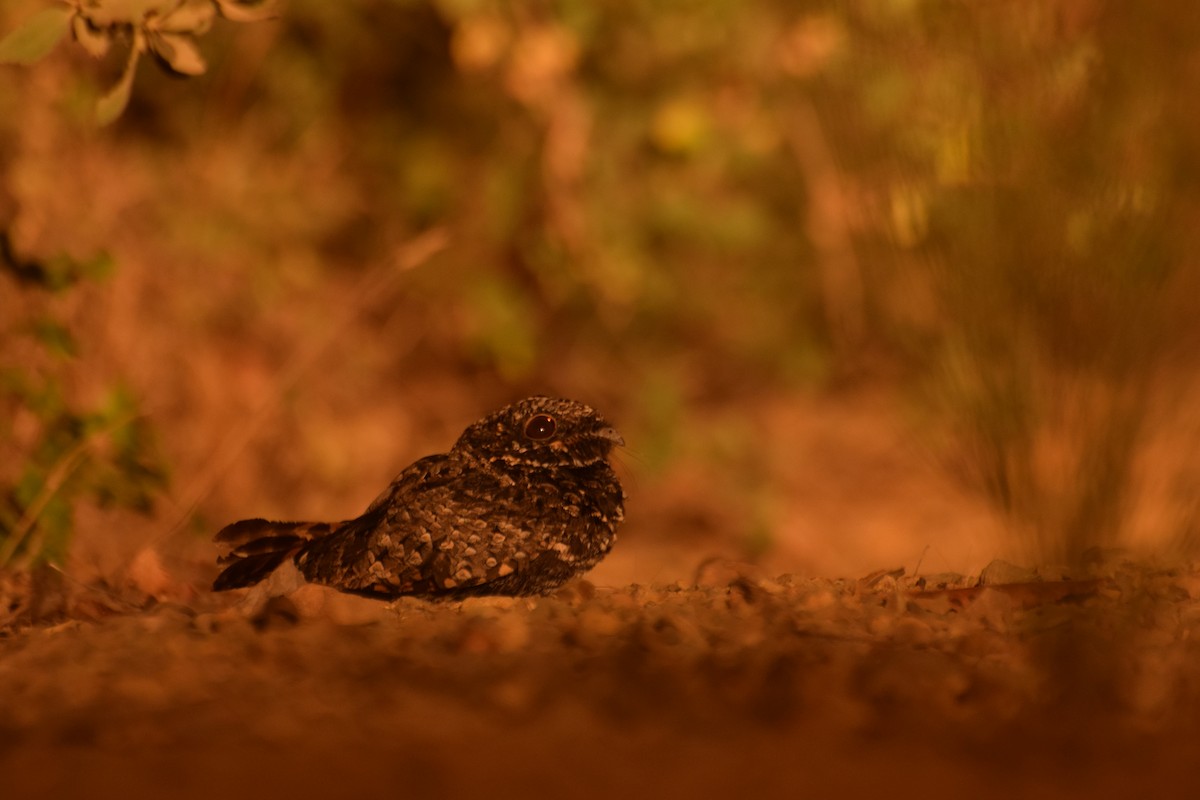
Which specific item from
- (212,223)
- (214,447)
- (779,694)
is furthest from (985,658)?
(212,223)

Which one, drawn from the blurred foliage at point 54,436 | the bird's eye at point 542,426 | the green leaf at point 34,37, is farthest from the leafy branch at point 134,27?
the blurred foliage at point 54,436

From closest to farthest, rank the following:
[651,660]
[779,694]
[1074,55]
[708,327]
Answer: [779,694] < [651,660] < [1074,55] < [708,327]

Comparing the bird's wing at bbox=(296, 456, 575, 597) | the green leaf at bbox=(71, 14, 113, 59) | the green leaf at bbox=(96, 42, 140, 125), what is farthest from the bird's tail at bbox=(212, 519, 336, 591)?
the green leaf at bbox=(71, 14, 113, 59)

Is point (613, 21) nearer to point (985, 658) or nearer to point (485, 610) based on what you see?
point (485, 610)

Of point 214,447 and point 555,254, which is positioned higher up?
point 555,254

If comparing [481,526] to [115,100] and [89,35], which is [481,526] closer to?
[115,100]

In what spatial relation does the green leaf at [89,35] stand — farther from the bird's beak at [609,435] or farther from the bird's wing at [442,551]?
the bird's beak at [609,435]

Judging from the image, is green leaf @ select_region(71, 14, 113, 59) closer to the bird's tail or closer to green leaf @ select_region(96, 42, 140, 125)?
green leaf @ select_region(96, 42, 140, 125)

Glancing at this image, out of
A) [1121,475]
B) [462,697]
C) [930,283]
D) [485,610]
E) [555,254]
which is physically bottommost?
[462,697]
